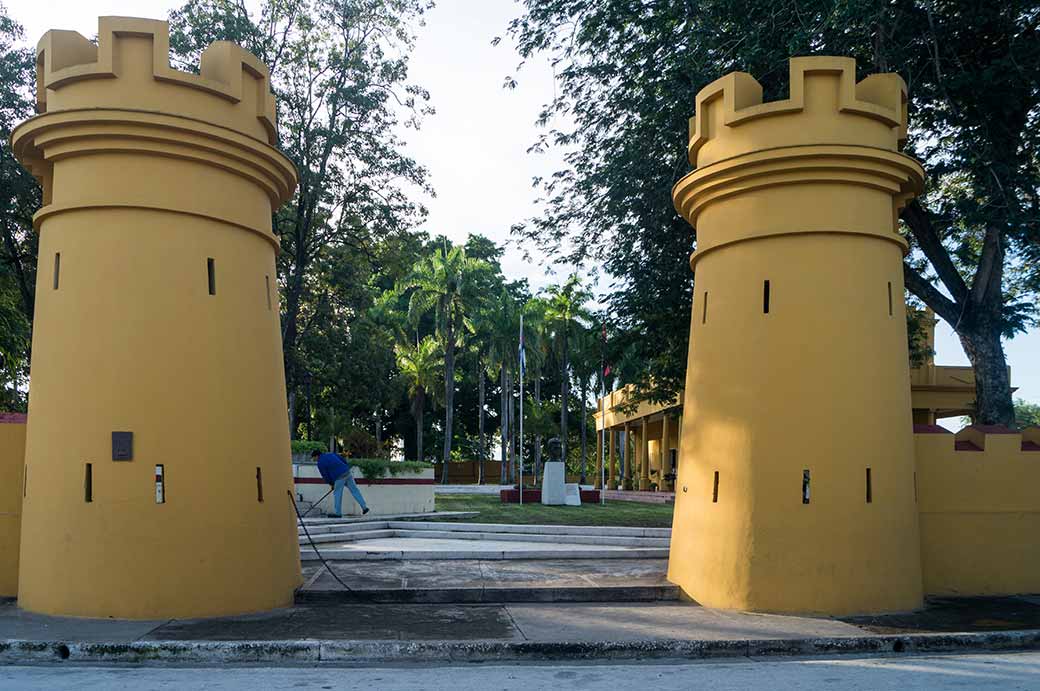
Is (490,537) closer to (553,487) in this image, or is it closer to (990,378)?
(990,378)

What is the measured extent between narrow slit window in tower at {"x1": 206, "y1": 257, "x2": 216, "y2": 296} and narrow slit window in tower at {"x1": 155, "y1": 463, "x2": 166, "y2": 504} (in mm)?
1694

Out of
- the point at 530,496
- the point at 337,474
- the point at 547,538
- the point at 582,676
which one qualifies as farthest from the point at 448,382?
the point at 582,676

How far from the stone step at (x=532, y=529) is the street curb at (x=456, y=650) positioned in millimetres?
Result: 8121

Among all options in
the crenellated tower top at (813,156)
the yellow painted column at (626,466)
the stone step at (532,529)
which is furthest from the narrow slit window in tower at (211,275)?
the yellow painted column at (626,466)

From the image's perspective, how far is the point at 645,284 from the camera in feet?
53.9

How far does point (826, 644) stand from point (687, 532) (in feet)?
8.27

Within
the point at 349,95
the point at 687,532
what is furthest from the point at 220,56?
the point at 349,95

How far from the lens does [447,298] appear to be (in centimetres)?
4619

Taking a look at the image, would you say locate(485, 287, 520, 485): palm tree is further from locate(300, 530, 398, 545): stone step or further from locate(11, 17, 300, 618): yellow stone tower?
locate(11, 17, 300, 618): yellow stone tower

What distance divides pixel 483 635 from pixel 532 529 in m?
9.15

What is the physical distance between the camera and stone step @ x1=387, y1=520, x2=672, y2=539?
52.3 feet

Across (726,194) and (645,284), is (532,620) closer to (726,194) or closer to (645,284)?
(726,194)

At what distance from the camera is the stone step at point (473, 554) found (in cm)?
1255

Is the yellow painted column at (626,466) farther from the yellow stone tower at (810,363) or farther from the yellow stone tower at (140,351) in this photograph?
the yellow stone tower at (140,351)
